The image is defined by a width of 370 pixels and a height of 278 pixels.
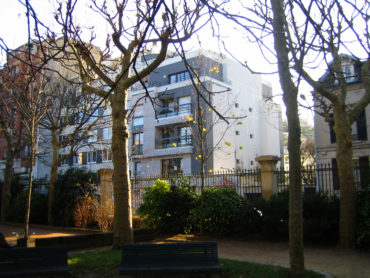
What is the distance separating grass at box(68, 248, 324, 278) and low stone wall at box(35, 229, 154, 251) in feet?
7.60

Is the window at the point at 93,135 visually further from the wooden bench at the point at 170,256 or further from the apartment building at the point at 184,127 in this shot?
the wooden bench at the point at 170,256

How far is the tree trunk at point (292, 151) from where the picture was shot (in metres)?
6.22

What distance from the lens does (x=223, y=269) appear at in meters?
7.11

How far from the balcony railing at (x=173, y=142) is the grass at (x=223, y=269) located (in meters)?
25.1

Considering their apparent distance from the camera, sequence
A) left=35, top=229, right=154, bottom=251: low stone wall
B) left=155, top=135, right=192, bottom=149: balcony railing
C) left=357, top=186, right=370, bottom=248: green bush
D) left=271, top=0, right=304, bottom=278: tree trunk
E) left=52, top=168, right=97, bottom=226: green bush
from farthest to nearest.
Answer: left=155, top=135, right=192, bottom=149: balcony railing, left=52, top=168, right=97, bottom=226: green bush, left=35, top=229, right=154, bottom=251: low stone wall, left=357, top=186, right=370, bottom=248: green bush, left=271, top=0, right=304, bottom=278: tree trunk

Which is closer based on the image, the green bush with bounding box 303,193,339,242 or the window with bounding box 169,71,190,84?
the green bush with bounding box 303,193,339,242

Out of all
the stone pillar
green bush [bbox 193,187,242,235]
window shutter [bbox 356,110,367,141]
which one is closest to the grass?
green bush [bbox 193,187,242,235]

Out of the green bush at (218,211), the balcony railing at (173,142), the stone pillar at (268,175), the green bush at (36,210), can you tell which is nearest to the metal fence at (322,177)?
the stone pillar at (268,175)

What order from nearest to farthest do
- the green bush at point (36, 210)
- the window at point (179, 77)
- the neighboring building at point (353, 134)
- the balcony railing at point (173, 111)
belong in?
the green bush at point (36, 210), the neighboring building at point (353, 134), the balcony railing at point (173, 111), the window at point (179, 77)

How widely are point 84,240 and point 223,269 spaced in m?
5.32

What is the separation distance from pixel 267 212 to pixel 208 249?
17.6ft

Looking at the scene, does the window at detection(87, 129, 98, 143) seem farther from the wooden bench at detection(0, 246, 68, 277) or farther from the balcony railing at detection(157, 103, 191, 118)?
the wooden bench at detection(0, 246, 68, 277)

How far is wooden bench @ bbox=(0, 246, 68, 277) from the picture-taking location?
6.32 metres

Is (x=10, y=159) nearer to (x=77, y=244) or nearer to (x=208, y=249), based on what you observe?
(x=77, y=244)
